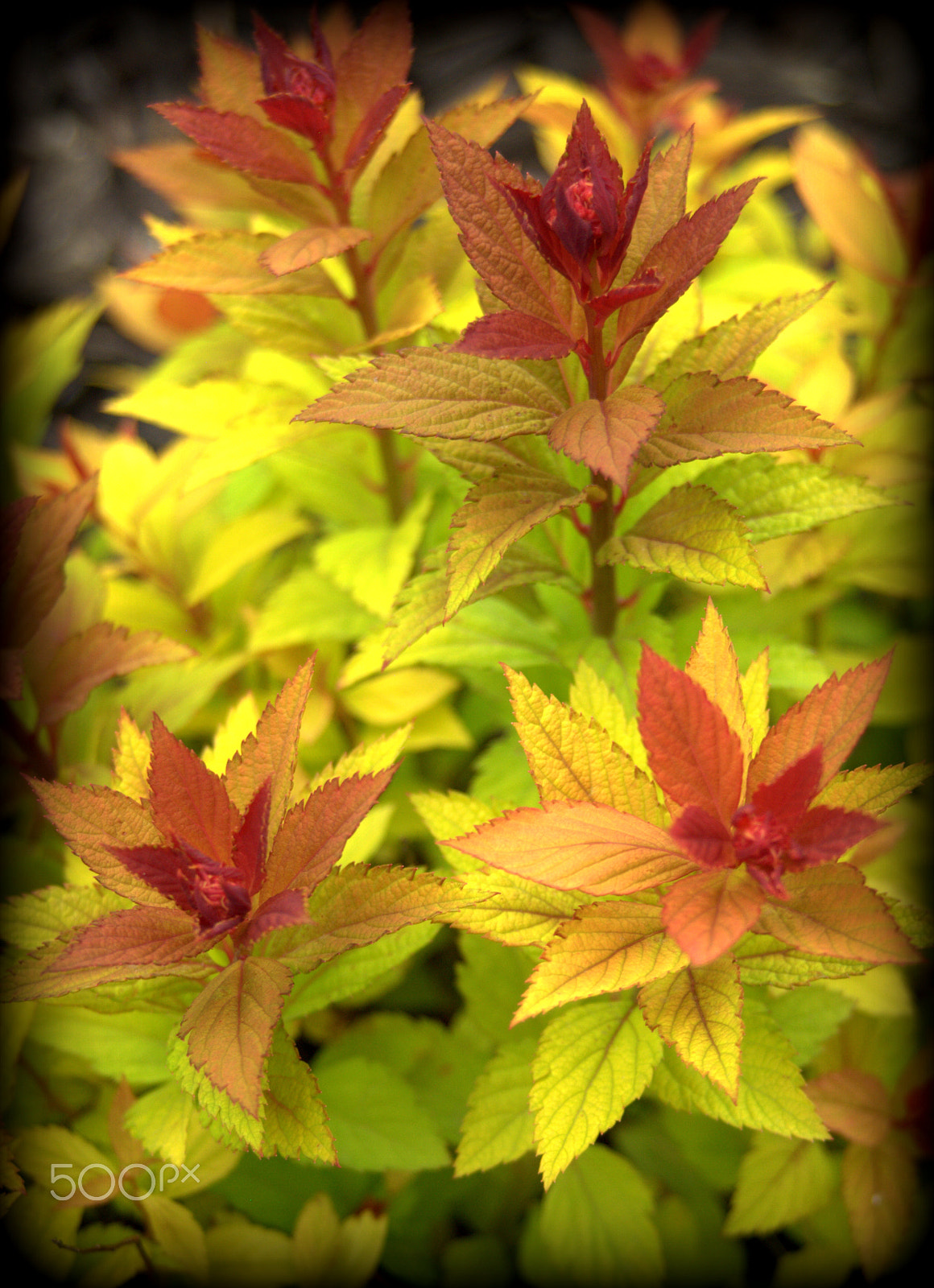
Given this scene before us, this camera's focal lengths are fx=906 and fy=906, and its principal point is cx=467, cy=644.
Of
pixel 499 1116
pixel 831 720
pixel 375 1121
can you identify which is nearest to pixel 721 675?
pixel 831 720

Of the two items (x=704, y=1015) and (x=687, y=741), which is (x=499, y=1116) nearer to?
(x=704, y=1015)

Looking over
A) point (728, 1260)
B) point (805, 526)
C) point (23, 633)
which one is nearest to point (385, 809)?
point (23, 633)

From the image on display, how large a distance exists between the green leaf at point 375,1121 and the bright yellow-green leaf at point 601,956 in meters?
0.40

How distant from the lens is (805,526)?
0.95 m

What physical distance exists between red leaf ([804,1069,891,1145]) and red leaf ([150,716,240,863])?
2.48ft

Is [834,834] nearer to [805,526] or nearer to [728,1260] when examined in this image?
[805,526]

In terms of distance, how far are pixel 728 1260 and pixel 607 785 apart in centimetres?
90

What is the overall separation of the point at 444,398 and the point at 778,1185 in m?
1.04

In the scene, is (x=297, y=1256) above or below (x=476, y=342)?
below

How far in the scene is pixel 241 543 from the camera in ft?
4.74

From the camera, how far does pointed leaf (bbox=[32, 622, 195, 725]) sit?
3.67 ft

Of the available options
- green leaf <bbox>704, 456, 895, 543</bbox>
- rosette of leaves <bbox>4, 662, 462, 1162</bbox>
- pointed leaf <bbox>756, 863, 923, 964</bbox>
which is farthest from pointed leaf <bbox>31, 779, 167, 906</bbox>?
green leaf <bbox>704, 456, 895, 543</bbox>

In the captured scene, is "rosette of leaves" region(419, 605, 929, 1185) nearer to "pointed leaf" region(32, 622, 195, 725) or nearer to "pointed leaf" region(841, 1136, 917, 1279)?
"pointed leaf" region(841, 1136, 917, 1279)

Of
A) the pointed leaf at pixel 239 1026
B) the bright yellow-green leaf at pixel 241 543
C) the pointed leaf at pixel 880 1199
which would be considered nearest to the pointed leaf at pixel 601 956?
the pointed leaf at pixel 239 1026
